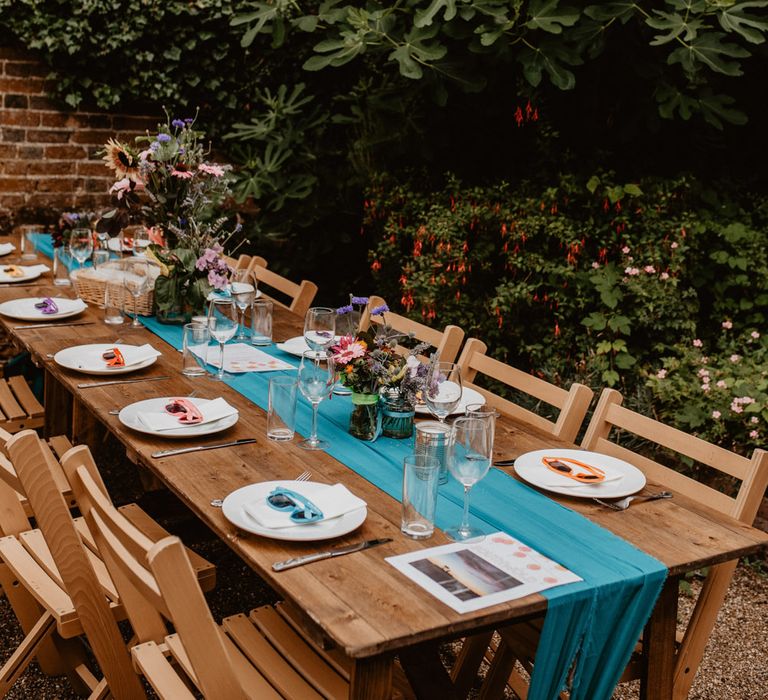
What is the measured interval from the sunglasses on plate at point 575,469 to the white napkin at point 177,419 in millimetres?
889

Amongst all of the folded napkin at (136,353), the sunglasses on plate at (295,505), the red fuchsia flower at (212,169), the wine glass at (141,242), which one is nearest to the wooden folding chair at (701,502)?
the sunglasses on plate at (295,505)

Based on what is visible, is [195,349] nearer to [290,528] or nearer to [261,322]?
[261,322]

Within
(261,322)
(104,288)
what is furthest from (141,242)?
(261,322)

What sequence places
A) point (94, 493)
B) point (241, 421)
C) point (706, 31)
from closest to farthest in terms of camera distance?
point (94, 493), point (241, 421), point (706, 31)

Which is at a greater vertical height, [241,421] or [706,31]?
[706,31]

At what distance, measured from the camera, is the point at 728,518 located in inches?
85.4

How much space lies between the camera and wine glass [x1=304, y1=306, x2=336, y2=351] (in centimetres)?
279

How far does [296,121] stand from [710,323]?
3.10m

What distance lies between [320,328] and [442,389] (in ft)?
1.78

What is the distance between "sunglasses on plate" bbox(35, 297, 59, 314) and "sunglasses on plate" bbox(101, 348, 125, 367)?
2.24ft

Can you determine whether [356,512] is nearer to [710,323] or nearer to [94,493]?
[94,493]

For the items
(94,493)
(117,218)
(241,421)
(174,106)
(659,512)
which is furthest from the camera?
(174,106)

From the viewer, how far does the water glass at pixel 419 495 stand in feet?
6.10

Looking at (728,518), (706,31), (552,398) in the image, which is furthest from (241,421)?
(706,31)
